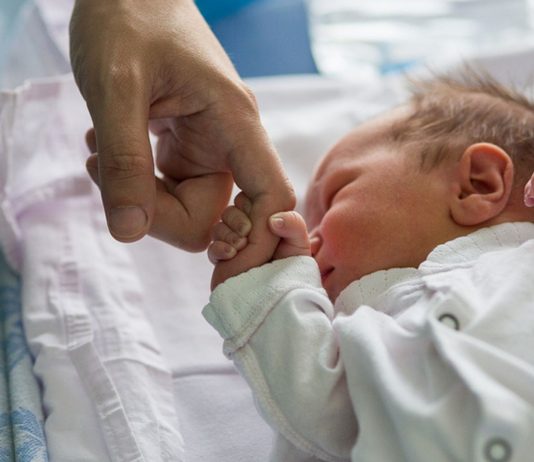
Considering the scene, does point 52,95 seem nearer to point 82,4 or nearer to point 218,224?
point 82,4

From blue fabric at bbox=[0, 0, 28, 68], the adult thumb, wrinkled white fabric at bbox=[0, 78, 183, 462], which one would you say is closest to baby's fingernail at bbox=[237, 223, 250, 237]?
the adult thumb

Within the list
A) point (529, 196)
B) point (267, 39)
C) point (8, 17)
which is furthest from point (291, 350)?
point (8, 17)

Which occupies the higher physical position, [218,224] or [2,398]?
[218,224]

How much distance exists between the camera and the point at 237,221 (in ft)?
2.93

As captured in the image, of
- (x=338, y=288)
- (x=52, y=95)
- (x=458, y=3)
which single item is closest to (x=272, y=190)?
(x=338, y=288)

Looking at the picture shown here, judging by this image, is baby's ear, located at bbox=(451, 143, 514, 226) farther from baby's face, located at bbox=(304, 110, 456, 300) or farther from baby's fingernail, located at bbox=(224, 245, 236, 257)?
baby's fingernail, located at bbox=(224, 245, 236, 257)

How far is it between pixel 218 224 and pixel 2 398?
0.31 metres

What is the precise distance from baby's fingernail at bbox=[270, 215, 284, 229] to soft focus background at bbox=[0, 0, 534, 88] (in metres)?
0.82

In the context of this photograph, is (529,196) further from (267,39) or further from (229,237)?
(267,39)

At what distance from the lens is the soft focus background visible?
1.73 meters

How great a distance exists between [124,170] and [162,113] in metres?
0.14

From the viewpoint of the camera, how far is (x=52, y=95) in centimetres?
135

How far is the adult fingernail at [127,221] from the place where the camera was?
Result: 0.78 meters

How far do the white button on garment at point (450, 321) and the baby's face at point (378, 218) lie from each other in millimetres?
173
